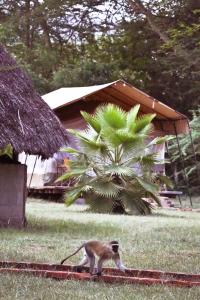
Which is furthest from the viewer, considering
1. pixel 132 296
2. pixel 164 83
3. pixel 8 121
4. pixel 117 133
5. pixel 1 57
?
pixel 164 83

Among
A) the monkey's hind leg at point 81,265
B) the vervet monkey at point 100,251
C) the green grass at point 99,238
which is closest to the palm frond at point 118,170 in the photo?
the green grass at point 99,238

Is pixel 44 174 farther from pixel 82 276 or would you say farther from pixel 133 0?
pixel 82 276

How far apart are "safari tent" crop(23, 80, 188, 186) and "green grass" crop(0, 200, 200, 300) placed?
6.33 m

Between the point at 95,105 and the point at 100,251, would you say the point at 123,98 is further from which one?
the point at 100,251

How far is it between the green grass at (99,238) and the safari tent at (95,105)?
20.8 ft

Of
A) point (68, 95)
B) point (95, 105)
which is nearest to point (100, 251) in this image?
point (68, 95)

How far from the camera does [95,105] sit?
67.9 feet

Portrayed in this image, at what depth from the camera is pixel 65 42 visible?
1133 inches

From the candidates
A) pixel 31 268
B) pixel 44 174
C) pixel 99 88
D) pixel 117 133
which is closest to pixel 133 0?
pixel 99 88

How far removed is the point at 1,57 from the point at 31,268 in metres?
5.09

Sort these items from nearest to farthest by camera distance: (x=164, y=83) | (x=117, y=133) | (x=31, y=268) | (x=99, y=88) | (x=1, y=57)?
(x=31, y=268) → (x=1, y=57) → (x=117, y=133) → (x=99, y=88) → (x=164, y=83)

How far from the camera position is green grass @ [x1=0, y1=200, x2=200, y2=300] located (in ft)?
15.8

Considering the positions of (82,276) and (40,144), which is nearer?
(82,276)

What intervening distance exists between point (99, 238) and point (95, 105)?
12.4 m
